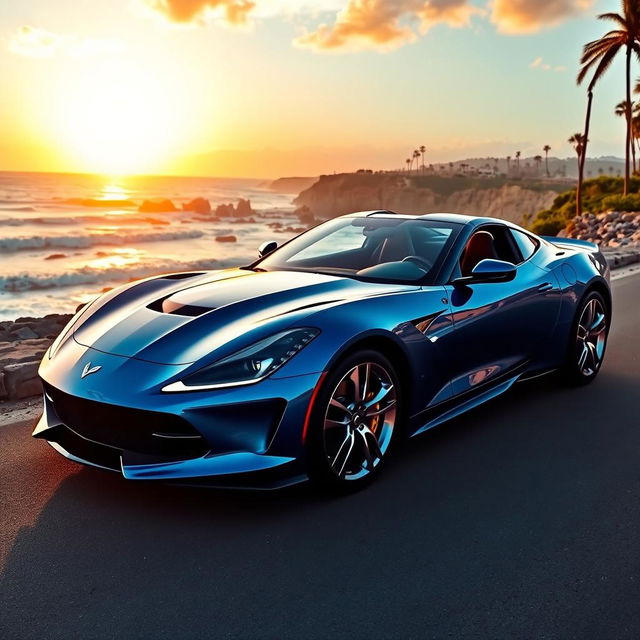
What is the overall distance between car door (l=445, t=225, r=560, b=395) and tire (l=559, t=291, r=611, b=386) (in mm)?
396

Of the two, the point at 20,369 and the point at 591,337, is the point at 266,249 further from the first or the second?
the point at 591,337

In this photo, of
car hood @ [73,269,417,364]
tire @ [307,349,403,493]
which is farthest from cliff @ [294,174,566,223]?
tire @ [307,349,403,493]

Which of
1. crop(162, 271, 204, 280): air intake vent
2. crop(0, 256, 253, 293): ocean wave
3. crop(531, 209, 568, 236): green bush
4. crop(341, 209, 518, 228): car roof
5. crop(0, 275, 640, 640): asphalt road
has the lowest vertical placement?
crop(0, 256, 253, 293): ocean wave

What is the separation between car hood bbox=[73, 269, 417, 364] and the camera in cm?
330

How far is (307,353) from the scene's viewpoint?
321cm

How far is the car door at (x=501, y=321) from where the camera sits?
13.3 ft

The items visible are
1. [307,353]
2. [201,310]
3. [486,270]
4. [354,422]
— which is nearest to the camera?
[307,353]

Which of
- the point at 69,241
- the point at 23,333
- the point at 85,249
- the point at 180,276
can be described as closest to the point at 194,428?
the point at 180,276

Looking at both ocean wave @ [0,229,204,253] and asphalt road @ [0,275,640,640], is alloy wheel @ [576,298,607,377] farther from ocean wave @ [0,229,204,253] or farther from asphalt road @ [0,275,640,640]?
ocean wave @ [0,229,204,253]

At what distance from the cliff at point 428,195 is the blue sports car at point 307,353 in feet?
383

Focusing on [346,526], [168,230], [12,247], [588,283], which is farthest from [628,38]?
[346,526]

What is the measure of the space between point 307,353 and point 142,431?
0.77 m

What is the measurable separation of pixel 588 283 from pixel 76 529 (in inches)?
155

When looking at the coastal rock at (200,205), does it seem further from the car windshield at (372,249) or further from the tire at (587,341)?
the car windshield at (372,249)
